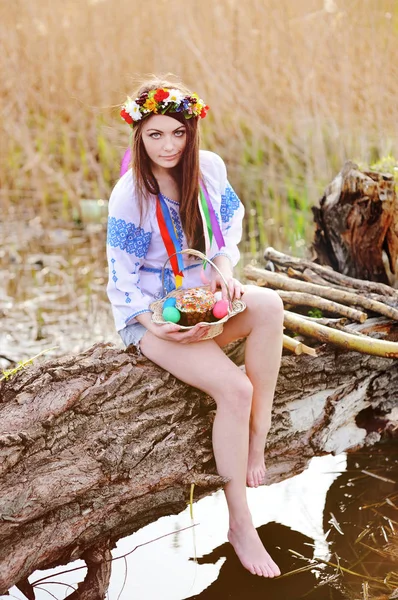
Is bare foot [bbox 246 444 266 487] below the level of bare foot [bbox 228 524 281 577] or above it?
above

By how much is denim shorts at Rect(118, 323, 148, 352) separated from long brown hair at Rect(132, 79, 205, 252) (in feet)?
1.19

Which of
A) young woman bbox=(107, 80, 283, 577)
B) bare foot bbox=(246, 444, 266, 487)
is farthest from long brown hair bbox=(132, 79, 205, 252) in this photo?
bare foot bbox=(246, 444, 266, 487)

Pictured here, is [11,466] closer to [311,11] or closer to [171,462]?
[171,462]

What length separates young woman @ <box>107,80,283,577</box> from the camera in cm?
239

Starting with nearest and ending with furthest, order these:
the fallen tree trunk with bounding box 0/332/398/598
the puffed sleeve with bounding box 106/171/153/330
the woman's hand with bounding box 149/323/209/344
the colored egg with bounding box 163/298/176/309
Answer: the fallen tree trunk with bounding box 0/332/398/598, the woman's hand with bounding box 149/323/209/344, the colored egg with bounding box 163/298/176/309, the puffed sleeve with bounding box 106/171/153/330

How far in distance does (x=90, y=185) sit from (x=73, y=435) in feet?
14.2

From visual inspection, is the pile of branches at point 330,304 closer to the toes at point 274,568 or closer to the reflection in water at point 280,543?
the reflection in water at point 280,543

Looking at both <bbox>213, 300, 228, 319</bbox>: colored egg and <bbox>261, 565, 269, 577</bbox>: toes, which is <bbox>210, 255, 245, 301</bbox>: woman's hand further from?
<bbox>261, 565, 269, 577</bbox>: toes

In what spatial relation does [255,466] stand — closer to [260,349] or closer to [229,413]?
[229,413]

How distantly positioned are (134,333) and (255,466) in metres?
0.58

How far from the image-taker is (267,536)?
270 cm

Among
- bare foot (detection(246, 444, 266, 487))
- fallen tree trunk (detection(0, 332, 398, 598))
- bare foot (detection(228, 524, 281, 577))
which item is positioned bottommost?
bare foot (detection(228, 524, 281, 577))

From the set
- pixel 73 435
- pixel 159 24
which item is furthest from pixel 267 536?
pixel 159 24

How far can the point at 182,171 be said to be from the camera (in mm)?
2617
